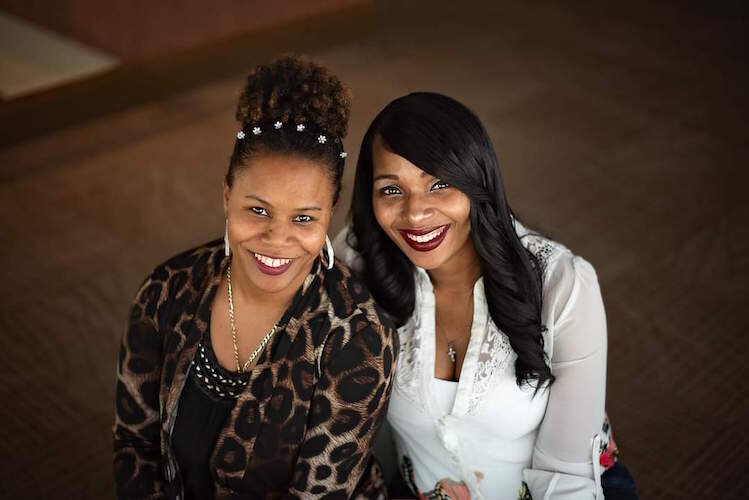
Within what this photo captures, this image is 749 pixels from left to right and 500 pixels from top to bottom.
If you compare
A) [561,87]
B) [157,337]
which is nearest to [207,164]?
[561,87]

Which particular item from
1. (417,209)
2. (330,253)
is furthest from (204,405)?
(417,209)

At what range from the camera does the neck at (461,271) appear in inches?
82.0

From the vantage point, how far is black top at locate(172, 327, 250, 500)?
6.31ft

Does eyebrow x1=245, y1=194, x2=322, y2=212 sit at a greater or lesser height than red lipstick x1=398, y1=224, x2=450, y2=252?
Result: greater

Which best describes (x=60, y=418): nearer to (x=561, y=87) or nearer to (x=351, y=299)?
(x=351, y=299)

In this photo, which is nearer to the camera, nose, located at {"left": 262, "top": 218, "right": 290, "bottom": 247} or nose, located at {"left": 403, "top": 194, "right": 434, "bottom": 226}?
nose, located at {"left": 262, "top": 218, "right": 290, "bottom": 247}

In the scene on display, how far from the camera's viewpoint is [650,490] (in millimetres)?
2793

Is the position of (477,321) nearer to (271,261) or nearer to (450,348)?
(450,348)

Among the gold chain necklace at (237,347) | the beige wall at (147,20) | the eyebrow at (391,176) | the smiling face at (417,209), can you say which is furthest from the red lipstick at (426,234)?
the beige wall at (147,20)

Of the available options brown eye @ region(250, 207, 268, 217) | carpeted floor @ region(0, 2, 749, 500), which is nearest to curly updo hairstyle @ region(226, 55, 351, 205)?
brown eye @ region(250, 207, 268, 217)

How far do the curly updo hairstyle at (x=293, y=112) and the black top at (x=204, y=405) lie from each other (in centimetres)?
51

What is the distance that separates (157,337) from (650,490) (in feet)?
6.05

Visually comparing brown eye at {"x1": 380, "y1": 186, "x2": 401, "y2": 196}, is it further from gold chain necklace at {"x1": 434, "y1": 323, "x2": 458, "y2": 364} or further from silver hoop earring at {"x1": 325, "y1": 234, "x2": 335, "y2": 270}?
gold chain necklace at {"x1": 434, "y1": 323, "x2": 458, "y2": 364}

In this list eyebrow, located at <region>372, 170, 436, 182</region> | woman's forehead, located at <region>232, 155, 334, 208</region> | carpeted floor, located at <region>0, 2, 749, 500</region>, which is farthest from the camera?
carpeted floor, located at <region>0, 2, 749, 500</region>
